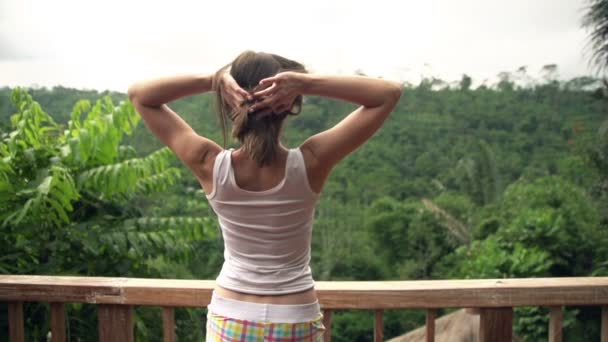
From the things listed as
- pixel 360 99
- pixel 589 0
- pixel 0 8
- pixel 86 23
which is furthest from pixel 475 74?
pixel 360 99

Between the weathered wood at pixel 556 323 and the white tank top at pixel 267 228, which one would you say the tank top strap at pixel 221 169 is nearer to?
the white tank top at pixel 267 228

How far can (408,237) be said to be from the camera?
14.8 metres

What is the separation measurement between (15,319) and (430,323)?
1129 mm

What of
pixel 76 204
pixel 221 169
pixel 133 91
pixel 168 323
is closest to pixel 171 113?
pixel 133 91

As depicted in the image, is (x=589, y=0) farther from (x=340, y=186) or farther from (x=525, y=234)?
(x=340, y=186)

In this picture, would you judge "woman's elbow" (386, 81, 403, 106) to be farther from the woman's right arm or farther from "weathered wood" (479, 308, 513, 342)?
"weathered wood" (479, 308, 513, 342)

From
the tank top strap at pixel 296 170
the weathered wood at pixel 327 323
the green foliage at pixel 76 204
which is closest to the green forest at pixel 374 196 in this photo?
the green foliage at pixel 76 204

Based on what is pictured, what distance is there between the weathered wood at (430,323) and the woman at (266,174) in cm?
44

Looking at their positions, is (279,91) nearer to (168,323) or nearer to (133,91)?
(133,91)

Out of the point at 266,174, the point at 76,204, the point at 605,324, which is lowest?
the point at 605,324

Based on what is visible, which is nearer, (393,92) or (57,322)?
(393,92)

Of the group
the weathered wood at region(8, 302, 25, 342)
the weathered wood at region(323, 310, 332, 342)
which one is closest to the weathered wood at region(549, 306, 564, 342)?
the weathered wood at region(323, 310, 332, 342)

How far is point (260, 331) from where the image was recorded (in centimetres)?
105

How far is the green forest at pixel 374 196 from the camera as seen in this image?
2.65 metres
